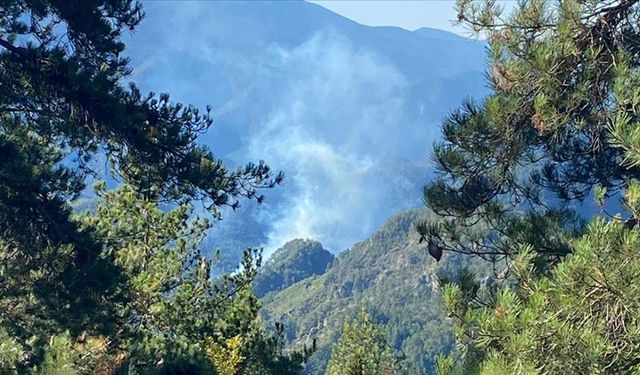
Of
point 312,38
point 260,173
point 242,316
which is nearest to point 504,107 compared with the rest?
point 260,173

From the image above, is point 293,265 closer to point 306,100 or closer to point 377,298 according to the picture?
point 377,298

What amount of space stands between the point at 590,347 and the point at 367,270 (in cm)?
10009

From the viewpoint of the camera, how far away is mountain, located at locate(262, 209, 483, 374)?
265 feet

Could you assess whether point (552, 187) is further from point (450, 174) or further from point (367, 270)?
point (367, 270)

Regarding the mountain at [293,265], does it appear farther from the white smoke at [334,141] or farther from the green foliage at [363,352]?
the green foliage at [363,352]

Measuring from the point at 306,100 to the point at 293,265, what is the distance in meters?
67.4

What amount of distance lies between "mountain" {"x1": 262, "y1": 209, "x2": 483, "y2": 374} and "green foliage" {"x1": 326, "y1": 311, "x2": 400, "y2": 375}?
5568 centimetres

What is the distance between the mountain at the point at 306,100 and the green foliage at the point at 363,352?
109017 mm

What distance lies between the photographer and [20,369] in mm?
6363

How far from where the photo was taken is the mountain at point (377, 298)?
80.7 m

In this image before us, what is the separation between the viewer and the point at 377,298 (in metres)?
94.5

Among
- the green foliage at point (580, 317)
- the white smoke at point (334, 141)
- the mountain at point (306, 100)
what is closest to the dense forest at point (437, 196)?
the green foliage at point (580, 317)

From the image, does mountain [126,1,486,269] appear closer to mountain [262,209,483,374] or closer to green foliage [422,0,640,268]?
mountain [262,209,483,374]

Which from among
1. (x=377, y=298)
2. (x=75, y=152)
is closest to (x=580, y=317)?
(x=75, y=152)
